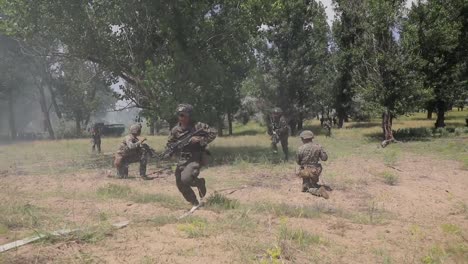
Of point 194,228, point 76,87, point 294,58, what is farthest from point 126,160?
point 76,87

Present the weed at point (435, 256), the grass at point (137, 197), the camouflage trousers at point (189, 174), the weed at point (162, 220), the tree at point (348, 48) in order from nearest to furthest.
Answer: the weed at point (435, 256), the weed at point (162, 220), the camouflage trousers at point (189, 174), the grass at point (137, 197), the tree at point (348, 48)

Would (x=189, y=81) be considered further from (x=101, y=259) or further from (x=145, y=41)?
(x=101, y=259)

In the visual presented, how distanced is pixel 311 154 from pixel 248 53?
34.9ft

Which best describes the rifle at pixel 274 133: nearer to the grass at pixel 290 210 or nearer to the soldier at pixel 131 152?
the soldier at pixel 131 152

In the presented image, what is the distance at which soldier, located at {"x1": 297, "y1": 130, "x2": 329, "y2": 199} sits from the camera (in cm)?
1080

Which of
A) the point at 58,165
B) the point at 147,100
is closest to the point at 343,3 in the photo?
the point at 147,100

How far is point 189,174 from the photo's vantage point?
864 centimetres

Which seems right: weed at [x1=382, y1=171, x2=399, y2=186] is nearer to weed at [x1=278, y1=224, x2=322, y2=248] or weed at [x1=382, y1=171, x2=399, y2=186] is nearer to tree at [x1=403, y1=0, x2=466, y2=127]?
weed at [x1=278, y1=224, x2=322, y2=248]

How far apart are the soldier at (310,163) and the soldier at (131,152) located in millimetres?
5016

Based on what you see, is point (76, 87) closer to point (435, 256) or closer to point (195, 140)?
point (195, 140)

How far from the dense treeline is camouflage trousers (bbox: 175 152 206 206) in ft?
27.1

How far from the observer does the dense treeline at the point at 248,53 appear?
57.4 feet

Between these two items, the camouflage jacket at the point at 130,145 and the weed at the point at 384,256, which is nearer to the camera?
the weed at the point at 384,256

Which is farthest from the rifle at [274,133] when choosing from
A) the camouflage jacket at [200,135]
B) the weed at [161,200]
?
the camouflage jacket at [200,135]
